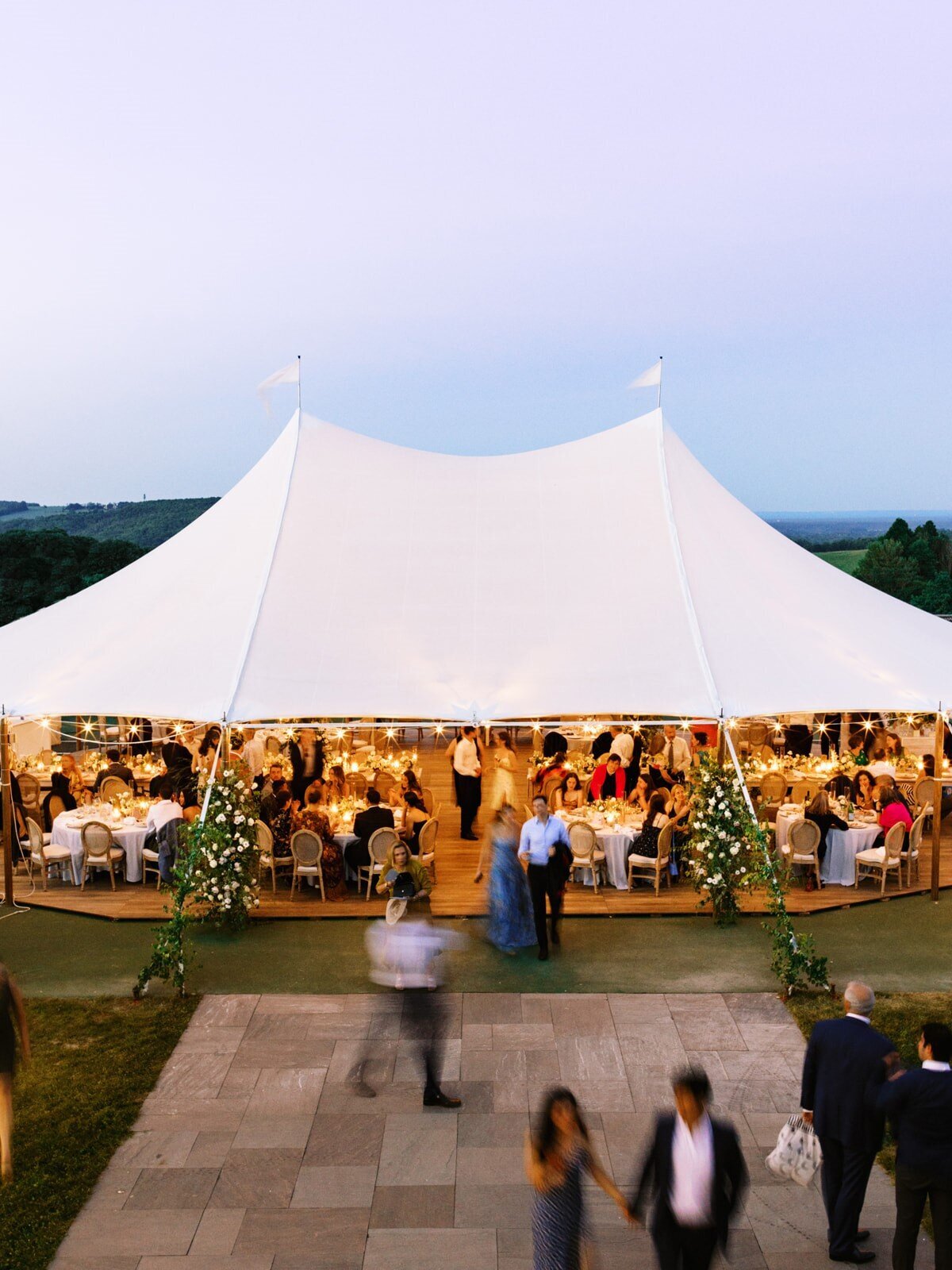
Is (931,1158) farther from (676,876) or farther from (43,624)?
(43,624)

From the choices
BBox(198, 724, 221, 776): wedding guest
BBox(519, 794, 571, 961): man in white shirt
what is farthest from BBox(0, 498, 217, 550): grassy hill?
BBox(519, 794, 571, 961): man in white shirt

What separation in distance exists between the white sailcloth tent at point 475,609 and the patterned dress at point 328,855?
171 centimetres

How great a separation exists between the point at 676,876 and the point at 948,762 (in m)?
6.66

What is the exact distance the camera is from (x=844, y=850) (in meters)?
11.6

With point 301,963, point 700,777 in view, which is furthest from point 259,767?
point 700,777

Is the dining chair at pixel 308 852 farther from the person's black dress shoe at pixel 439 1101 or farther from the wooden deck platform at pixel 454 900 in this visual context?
the person's black dress shoe at pixel 439 1101

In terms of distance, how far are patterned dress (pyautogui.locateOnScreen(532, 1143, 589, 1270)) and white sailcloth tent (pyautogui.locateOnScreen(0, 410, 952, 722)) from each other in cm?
588

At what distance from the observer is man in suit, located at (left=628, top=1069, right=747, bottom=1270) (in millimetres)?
4262

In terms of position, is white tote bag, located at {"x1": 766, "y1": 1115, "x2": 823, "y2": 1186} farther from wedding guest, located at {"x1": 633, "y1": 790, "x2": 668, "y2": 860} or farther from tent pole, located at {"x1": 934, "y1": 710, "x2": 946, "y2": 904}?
tent pole, located at {"x1": 934, "y1": 710, "x2": 946, "y2": 904}

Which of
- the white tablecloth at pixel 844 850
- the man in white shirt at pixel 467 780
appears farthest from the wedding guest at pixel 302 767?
the white tablecloth at pixel 844 850

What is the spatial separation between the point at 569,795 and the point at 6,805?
6.17m

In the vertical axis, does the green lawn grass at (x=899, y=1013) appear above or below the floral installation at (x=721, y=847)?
below

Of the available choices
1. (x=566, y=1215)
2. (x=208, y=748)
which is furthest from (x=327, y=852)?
(x=566, y=1215)

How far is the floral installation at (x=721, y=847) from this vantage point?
10281 mm
